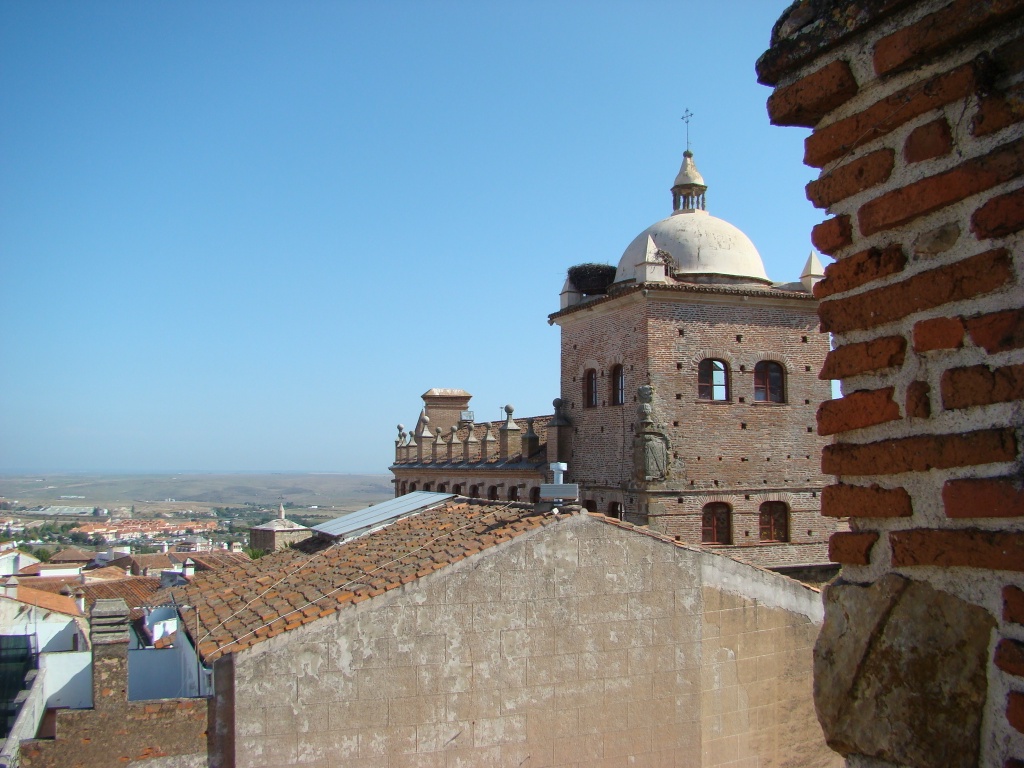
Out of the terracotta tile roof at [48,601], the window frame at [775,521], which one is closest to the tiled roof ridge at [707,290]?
the window frame at [775,521]

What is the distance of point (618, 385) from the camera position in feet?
74.1

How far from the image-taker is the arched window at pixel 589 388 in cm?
2378

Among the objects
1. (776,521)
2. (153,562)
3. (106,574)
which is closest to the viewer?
(776,521)

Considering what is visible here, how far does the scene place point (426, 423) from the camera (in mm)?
39719

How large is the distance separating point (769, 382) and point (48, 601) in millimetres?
20624

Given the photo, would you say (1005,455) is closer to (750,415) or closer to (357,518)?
(357,518)

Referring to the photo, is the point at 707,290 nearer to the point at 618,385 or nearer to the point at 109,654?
the point at 618,385

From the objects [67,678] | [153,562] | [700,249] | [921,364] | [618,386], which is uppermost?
[700,249]

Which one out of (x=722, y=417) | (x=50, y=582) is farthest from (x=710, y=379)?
(x=50, y=582)

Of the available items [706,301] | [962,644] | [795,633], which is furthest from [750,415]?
[962,644]

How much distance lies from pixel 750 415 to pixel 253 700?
14760 mm

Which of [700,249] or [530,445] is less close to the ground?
[700,249]

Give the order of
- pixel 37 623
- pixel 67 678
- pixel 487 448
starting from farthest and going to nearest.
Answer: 1. pixel 487 448
2. pixel 37 623
3. pixel 67 678

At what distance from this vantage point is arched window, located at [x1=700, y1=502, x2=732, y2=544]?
835 inches
